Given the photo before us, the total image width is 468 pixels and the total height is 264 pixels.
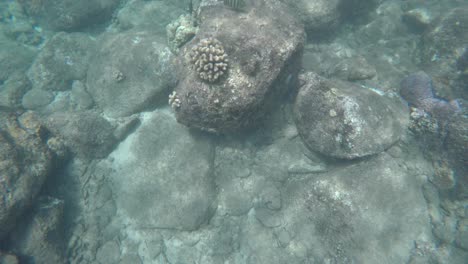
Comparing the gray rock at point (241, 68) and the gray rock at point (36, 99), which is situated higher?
the gray rock at point (241, 68)

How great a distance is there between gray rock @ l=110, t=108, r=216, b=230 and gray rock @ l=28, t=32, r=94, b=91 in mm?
4967

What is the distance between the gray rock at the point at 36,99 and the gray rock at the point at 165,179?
452cm

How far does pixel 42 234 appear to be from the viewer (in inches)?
242

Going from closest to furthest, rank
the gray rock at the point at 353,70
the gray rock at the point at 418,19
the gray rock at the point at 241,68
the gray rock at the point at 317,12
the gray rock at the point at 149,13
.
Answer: the gray rock at the point at 241,68 → the gray rock at the point at 353,70 → the gray rock at the point at 317,12 → the gray rock at the point at 418,19 → the gray rock at the point at 149,13

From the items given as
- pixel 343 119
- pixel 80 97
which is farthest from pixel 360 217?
pixel 80 97

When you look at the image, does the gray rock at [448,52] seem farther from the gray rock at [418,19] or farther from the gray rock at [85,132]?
the gray rock at [85,132]

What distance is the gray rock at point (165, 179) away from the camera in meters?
7.11

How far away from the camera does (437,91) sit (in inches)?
317

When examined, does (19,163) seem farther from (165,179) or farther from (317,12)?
(317,12)

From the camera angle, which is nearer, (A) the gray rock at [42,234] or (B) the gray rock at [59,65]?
(A) the gray rock at [42,234]

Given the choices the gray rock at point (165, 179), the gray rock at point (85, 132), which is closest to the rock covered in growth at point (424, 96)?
the gray rock at point (165, 179)

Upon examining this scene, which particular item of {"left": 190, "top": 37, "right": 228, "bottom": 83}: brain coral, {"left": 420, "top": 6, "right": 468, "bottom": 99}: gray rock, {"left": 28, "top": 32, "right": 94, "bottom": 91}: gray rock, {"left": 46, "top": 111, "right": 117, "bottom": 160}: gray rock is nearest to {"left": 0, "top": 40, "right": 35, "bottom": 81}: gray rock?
{"left": 28, "top": 32, "right": 94, "bottom": 91}: gray rock

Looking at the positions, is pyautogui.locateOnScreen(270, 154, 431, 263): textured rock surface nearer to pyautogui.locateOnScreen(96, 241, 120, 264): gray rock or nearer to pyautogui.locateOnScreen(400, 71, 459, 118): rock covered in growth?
pyautogui.locateOnScreen(400, 71, 459, 118): rock covered in growth

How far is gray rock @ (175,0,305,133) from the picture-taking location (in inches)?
220
